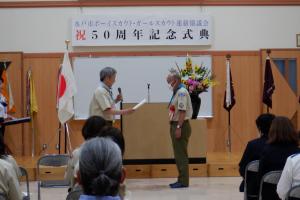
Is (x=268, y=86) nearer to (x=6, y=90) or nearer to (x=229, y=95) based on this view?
(x=229, y=95)

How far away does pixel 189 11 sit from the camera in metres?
9.64

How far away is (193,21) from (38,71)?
2.89 metres

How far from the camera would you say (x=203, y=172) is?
305 inches

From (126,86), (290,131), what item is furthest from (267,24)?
(290,131)

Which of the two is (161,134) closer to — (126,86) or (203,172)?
(203,172)

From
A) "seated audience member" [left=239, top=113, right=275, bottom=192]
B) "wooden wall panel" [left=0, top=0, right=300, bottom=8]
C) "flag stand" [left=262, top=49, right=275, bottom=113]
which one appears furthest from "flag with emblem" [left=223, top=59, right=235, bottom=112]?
"seated audience member" [left=239, top=113, right=275, bottom=192]

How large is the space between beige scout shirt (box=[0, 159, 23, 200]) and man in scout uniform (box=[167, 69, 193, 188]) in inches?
135

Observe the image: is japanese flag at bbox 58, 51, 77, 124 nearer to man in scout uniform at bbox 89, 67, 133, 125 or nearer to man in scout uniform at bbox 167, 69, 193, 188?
man in scout uniform at bbox 89, 67, 133, 125

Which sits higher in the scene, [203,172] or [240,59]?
[240,59]

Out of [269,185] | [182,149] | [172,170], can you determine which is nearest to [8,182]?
[269,185]

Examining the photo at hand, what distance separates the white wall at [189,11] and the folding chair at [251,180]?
5.44 meters

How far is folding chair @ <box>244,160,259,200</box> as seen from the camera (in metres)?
4.30

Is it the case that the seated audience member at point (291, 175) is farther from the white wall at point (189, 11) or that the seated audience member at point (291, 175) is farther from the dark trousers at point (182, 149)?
the white wall at point (189, 11)

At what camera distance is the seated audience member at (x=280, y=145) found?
387cm
